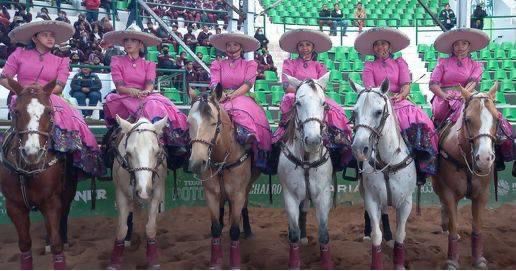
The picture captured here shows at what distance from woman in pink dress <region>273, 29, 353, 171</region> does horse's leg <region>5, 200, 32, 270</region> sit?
271cm

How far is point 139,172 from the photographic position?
588cm

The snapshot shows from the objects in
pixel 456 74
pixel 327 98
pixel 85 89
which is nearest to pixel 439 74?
pixel 456 74

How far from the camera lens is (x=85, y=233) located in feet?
27.2

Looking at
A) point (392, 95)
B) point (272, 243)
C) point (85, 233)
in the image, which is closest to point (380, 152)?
point (392, 95)

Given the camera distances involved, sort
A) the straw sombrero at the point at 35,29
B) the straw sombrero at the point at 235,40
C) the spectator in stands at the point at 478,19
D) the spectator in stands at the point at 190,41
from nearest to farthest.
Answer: the straw sombrero at the point at 35,29 → the straw sombrero at the point at 235,40 → the spectator in stands at the point at 190,41 → the spectator in stands at the point at 478,19

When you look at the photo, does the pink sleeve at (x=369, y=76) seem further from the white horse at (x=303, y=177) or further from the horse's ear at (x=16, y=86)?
the horse's ear at (x=16, y=86)

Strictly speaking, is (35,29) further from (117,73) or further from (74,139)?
(74,139)

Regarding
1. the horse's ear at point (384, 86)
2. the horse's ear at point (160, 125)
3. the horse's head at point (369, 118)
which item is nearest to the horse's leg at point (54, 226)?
the horse's ear at point (160, 125)

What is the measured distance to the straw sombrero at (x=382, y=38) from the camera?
7066 millimetres

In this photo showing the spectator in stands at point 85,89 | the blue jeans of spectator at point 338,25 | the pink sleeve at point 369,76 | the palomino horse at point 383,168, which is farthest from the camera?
the blue jeans of spectator at point 338,25

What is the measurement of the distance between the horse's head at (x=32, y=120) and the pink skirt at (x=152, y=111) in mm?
1191

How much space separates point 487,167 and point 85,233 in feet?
17.1

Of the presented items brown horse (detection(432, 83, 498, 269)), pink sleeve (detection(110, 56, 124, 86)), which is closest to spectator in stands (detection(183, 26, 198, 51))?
pink sleeve (detection(110, 56, 124, 86))

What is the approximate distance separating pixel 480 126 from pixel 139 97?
3.66 m
